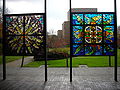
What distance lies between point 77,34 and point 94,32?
613 millimetres

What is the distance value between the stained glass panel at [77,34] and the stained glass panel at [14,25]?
6.45 feet

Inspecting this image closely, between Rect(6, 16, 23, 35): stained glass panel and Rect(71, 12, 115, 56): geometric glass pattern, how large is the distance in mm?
1917

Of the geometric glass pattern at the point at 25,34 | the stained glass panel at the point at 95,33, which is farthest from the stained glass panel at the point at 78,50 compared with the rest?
the geometric glass pattern at the point at 25,34

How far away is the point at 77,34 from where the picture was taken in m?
5.87

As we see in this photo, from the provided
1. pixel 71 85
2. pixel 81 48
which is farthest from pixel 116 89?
pixel 81 48

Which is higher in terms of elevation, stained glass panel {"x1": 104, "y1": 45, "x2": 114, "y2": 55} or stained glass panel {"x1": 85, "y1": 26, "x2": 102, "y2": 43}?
stained glass panel {"x1": 85, "y1": 26, "x2": 102, "y2": 43}

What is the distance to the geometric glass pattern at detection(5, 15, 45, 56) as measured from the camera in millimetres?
5925

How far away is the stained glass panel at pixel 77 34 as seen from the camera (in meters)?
5.86

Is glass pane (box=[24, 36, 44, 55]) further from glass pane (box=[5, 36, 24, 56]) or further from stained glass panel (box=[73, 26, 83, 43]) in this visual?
stained glass panel (box=[73, 26, 83, 43])

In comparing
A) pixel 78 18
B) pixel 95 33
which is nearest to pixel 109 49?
pixel 95 33

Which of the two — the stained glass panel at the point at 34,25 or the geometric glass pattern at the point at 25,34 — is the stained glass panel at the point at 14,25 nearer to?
the geometric glass pattern at the point at 25,34

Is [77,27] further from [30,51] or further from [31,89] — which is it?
[31,89]

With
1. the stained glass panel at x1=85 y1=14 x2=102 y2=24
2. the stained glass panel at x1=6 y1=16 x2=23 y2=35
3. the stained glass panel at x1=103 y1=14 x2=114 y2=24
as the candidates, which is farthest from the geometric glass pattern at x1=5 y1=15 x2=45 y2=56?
the stained glass panel at x1=103 y1=14 x2=114 y2=24

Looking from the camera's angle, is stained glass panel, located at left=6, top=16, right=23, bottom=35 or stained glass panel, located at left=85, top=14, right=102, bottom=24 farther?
stained glass panel, located at left=6, top=16, right=23, bottom=35
